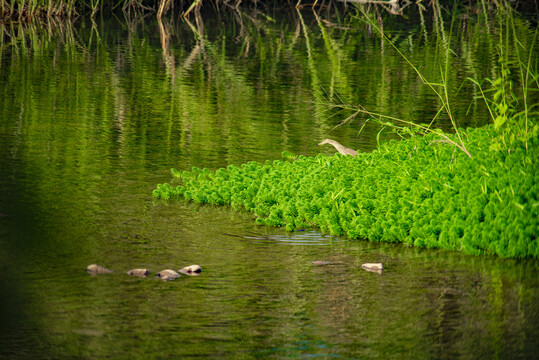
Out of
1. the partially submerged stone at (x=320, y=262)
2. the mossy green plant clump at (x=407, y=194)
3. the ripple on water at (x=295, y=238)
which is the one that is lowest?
the partially submerged stone at (x=320, y=262)

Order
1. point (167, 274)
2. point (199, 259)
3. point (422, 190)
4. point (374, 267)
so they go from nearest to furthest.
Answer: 1. point (167, 274)
2. point (374, 267)
3. point (199, 259)
4. point (422, 190)

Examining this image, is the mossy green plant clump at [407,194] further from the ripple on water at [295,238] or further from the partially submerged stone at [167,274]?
the partially submerged stone at [167,274]

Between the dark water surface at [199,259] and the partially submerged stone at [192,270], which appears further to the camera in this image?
the partially submerged stone at [192,270]

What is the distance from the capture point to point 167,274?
4797 millimetres

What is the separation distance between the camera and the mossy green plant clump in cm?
515

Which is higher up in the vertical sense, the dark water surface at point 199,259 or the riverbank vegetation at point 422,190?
the riverbank vegetation at point 422,190

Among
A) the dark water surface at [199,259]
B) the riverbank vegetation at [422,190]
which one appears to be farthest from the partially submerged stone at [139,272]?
the riverbank vegetation at [422,190]

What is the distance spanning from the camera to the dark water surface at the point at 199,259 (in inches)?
159

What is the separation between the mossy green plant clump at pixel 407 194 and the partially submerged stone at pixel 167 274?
46.1 inches

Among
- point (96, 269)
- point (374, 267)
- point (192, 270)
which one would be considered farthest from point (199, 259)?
point (374, 267)

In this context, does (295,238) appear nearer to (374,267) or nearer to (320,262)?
(320,262)

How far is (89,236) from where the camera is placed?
5535mm

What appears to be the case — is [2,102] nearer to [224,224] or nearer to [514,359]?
[224,224]

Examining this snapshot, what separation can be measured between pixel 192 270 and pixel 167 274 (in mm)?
169
